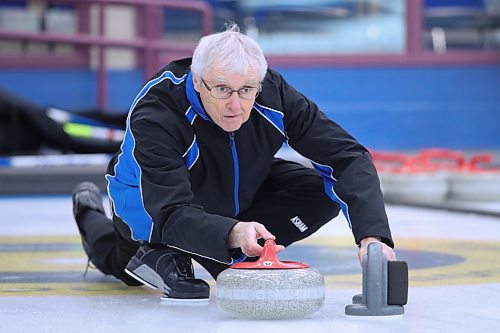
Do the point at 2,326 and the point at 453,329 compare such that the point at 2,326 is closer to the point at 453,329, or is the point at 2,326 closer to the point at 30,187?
the point at 453,329

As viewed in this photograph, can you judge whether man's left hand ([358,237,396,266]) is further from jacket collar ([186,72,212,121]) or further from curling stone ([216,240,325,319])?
jacket collar ([186,72,212,121])

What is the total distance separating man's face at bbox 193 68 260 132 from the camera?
2.63 metres

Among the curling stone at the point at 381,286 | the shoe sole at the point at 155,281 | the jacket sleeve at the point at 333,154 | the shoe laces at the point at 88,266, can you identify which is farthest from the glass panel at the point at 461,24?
the curling stone at the point at 381,286

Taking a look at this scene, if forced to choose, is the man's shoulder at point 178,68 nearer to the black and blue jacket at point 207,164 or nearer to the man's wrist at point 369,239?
the black and blue jacket at point 207,164

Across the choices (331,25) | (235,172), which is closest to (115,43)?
(331,25)

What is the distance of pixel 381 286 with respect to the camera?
2.53 m

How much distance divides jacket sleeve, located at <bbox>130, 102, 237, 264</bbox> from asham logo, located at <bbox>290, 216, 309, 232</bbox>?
400mm

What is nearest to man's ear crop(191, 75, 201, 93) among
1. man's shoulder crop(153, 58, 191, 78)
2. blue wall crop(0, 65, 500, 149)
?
man's shoulder crop(153, 58, 191, 78)

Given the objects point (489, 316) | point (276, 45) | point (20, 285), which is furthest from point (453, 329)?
point (276, 45)

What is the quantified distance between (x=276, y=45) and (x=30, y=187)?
372 cm

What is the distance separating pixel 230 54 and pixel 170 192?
344 mm

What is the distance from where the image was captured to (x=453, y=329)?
8.05 feet

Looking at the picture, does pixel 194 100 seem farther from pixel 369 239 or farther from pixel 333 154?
pixel 369 239

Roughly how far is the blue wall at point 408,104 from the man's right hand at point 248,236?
7.51 metres
